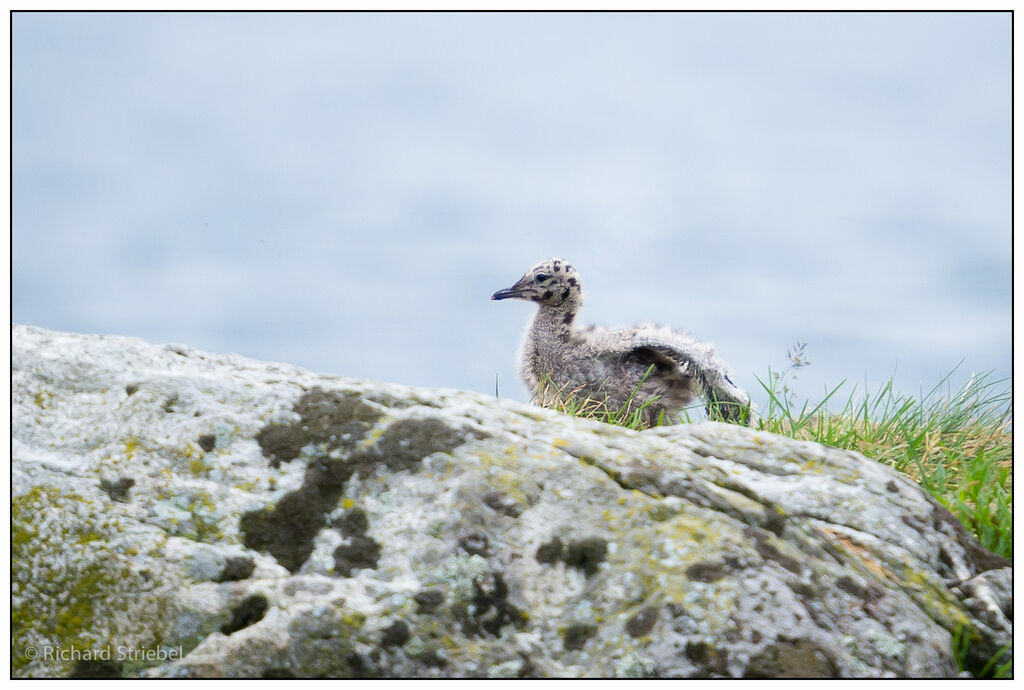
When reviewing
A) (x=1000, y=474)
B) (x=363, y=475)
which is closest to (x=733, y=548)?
(x=363, y=475)

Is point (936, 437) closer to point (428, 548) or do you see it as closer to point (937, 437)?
point (937, 437)

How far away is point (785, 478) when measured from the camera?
4375 mm

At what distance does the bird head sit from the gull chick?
10mm

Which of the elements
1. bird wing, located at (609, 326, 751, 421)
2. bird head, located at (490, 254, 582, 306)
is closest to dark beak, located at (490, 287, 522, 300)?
bird head, located at (490, 254, 582, 306)

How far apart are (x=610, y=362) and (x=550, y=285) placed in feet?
4.19

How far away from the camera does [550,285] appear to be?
29.8ft

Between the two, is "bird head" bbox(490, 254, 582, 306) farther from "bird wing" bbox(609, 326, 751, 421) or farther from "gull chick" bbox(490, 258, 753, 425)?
"bird wing" bbox(609, 326, 751, 421)

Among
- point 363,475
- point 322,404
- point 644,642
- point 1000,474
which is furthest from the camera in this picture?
point 1000,474

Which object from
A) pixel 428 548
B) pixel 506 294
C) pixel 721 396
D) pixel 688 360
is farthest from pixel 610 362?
pixel 428 548

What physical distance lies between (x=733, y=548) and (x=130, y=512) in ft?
8.31

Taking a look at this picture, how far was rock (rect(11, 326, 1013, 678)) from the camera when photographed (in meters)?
3.37

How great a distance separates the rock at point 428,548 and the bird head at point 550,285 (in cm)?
480
